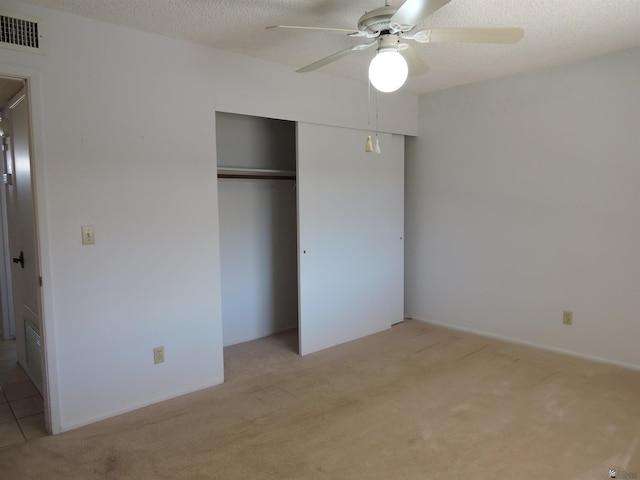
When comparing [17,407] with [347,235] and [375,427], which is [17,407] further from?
[347,235]

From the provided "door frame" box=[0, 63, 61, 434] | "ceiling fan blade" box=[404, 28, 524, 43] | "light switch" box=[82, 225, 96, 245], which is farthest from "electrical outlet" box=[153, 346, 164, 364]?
"ceiling fan blade" box=[404, 28, 524, 43]

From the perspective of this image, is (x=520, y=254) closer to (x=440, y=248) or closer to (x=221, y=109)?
(x=440, y=248)

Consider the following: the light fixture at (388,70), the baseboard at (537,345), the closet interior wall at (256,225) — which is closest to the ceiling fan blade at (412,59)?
the light fixture at (388,70)

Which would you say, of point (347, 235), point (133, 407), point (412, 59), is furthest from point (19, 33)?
point (347, 235)

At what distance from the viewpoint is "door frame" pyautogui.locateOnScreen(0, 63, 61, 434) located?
8.00 ft

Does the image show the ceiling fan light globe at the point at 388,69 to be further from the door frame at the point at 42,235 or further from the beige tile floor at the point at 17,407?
the beige tile floor at the point at 17,407

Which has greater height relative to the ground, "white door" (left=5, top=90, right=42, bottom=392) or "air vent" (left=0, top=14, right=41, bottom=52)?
"air vent" (left=0, top=14, right=41, bottom=52)

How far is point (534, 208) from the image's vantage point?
→ 3.89 m

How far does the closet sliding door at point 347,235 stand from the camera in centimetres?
381

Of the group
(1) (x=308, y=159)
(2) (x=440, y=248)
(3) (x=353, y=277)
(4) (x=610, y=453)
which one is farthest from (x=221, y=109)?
(4) (x=610, y=453)

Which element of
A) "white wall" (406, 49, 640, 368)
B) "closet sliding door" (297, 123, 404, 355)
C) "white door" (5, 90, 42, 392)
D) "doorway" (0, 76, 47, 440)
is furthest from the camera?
"closet sliding door" (297, 123, 404, 355)

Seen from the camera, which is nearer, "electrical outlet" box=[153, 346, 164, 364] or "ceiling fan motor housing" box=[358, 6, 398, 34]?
"ceiling fan motor housing" box=[358, 6, 398, 34]

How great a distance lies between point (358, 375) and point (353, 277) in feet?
3.58

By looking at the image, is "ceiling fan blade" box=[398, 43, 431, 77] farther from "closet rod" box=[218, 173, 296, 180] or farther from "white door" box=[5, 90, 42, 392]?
"white door" box=[5, 90, 42, 392]
